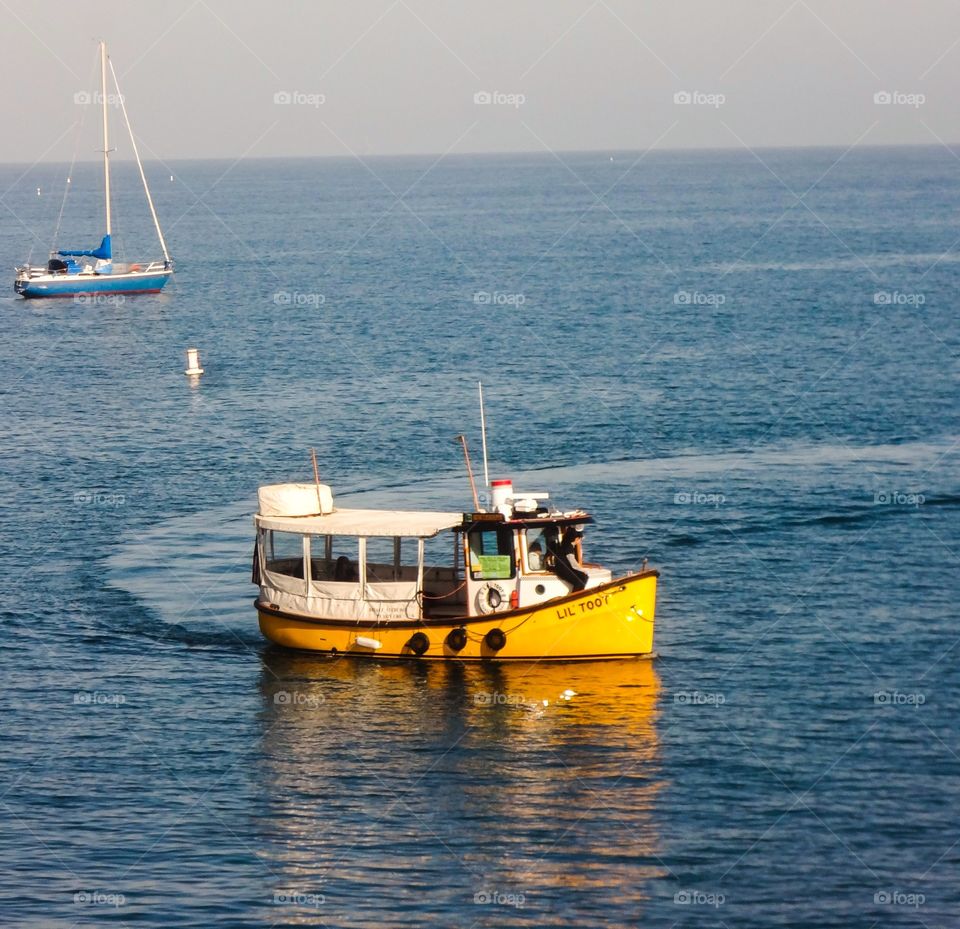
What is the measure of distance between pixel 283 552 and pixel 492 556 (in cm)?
618

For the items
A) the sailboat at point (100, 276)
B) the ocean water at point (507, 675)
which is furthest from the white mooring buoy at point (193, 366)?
the sailboat at point (100, 276)

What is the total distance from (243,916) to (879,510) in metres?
34.2

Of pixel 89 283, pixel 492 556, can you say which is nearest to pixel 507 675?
pixel 492 556

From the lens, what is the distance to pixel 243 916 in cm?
2969

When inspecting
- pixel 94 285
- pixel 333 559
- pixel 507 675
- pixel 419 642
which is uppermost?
pixel 94 285

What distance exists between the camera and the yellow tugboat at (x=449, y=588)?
136 ft

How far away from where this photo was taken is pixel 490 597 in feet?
137

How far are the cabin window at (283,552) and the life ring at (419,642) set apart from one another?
4.00m

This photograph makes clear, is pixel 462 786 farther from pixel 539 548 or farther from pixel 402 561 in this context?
pixel 402 561

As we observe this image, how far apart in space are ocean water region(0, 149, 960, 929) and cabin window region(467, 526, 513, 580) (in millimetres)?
2601

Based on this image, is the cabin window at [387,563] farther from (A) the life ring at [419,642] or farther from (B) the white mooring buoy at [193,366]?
(B) the white mooring buoy at [193,366]

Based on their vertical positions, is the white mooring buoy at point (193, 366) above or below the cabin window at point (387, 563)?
above

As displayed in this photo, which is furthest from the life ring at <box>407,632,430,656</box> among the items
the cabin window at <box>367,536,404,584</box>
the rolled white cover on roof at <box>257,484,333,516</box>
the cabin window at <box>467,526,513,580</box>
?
the rolled white cover on roof at <box>257,484,333,516</box>

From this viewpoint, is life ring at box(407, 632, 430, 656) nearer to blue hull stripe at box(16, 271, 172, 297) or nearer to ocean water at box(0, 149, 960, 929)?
ocean water at box(0, 149, 960, 929)
